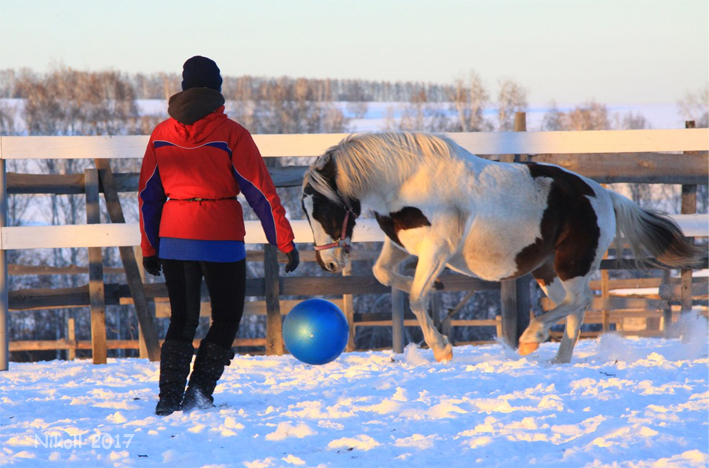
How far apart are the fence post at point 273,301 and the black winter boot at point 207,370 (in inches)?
89.7

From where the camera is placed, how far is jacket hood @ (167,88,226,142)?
341 cm

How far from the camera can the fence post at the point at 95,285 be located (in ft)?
18.6

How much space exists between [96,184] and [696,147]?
463 centimetres

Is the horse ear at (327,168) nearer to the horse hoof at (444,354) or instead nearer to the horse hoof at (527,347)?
the horse hoof at (444,354)

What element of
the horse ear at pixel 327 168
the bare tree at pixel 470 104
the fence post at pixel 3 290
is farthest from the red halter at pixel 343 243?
the bare tree at pixel 470 104

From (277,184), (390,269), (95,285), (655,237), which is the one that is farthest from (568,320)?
(95,285)

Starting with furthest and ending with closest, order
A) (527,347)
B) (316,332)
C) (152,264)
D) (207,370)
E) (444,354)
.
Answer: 1. (527,347)
2. (444,354)
3. (316,332)
4. (152,264)
5. (207,370)

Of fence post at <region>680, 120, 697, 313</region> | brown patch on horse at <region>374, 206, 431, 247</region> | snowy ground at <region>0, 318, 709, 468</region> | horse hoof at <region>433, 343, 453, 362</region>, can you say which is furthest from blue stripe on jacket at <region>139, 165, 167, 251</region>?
fence post at <region>680, 120, 697, 313</region>

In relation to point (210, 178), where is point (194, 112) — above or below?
above

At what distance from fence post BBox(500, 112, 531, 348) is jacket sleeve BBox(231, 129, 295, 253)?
2.83m

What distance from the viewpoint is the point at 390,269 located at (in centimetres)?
508

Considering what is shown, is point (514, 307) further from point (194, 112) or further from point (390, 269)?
point (194, 112)

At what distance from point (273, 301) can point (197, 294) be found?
94.3 inches

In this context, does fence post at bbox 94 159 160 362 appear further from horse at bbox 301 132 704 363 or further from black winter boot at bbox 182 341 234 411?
black winter boot at bbox 182 341 234 411
